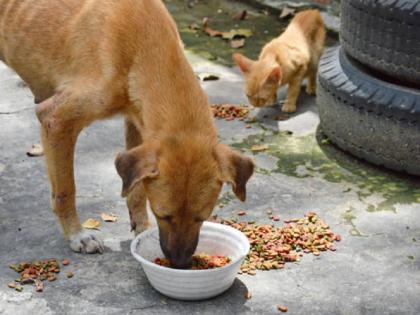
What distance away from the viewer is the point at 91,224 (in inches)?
203

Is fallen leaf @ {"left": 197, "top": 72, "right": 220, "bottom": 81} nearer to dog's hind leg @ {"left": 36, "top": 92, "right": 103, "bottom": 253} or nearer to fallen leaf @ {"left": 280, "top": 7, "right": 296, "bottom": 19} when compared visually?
fallen leaf @ {"left": 280, "top": 7, "right": 296, "bottom": 19}

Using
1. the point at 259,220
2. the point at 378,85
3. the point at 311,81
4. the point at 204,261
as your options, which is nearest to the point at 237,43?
the point at 311,81

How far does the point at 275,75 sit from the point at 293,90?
296 mm

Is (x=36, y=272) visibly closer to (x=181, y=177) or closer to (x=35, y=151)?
(x=181, y=177)

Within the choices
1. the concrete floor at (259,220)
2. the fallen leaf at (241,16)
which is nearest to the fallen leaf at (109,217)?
the concrete floor at (259,220)

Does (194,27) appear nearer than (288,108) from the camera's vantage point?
No

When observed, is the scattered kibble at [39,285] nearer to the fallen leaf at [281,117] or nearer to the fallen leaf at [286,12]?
the fallen leaf at [281,117]

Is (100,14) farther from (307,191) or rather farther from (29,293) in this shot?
(307,191)

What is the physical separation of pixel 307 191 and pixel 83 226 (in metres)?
1.52

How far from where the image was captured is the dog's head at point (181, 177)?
3.93m

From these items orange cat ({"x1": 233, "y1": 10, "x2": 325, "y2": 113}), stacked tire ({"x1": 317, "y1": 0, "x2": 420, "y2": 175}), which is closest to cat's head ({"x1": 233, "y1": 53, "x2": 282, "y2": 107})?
orange cat ({"x1": 233, "y1": 10, "x2": 325, "y2": 113})

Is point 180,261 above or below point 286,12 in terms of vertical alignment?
above

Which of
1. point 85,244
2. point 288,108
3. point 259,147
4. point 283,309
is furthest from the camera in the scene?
point 288,108

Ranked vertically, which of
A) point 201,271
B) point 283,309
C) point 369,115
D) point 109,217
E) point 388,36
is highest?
point 388,36
